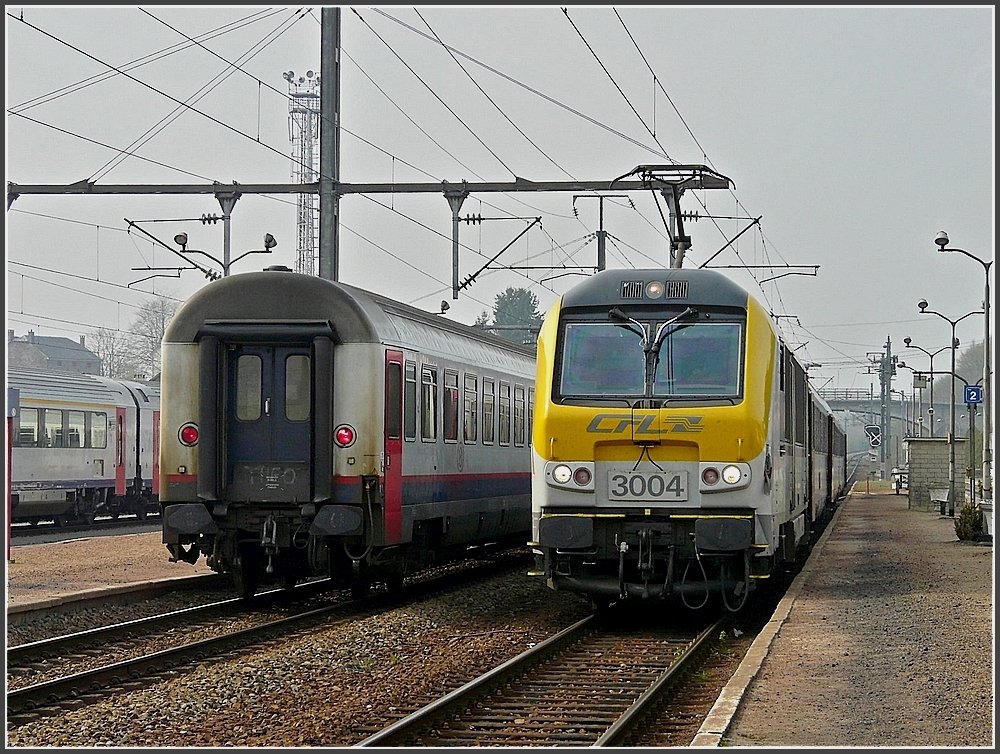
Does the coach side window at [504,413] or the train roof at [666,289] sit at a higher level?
the train roof at [666,289]

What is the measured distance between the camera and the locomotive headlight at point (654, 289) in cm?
1413

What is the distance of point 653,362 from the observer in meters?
13.9

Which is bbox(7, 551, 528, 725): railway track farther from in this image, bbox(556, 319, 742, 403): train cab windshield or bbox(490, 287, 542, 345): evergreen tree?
bbox(490, 287, 542, 345): evergreen tree

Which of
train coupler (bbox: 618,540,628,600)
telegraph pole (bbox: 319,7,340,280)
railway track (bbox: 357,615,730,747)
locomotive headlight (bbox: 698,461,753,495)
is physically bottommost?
railway track (bbox: 357,615,730,747)

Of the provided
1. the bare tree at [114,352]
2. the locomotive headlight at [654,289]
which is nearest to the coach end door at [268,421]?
the locomotive headlight at [654,289]

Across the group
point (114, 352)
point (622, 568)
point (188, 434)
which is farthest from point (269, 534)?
point (114, 352)

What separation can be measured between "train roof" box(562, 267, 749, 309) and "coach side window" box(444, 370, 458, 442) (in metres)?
4.09

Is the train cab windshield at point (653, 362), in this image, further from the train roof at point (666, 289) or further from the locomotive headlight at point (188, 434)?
the locomotive headlight at point (188, 434)

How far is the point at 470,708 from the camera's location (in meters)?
10.3

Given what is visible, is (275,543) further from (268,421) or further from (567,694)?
(567,694)

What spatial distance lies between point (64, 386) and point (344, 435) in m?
19.4

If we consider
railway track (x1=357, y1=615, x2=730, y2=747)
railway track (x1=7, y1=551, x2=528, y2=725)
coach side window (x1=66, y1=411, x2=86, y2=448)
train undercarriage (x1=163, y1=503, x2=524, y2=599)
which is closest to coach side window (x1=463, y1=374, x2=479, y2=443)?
railway track (x1=7, y1=551, x2=528, y2=725)

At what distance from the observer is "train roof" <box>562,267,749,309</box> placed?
1410 centimetres

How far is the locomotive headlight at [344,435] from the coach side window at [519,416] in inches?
294
